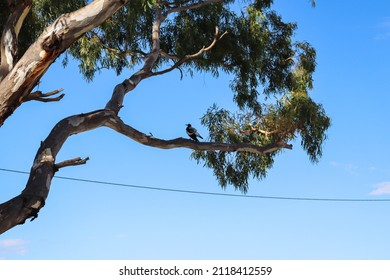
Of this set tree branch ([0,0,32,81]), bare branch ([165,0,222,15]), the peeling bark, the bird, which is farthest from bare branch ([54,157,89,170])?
bare branch ([165,0,222,15])

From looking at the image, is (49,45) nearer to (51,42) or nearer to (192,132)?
(51,42)

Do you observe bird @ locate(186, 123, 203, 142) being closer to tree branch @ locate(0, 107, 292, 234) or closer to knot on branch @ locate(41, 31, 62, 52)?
tree branch @ locate(0, 107, 292, 234)

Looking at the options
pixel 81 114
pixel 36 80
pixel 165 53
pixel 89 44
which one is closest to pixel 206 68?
pixel 165 53

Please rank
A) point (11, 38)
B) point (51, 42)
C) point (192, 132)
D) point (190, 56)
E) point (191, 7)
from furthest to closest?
point (191, 7)
point (190, 56)
point (192, 132)
point (11, 38)
point (51, 42)

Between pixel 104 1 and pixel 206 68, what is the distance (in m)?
5.50

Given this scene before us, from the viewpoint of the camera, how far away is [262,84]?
11625 millimetres

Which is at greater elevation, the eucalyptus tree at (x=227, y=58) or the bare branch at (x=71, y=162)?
the eucalyptus tree at (x=227, y=58)

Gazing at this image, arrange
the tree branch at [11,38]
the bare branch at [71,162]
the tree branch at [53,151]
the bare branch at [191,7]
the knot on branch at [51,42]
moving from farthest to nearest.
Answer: the bare branch at [191,7] < the bare branch at [71,162] < the tree branch at [11,38] < the tree branch at [53,151] < the knot on branch at [51,42]

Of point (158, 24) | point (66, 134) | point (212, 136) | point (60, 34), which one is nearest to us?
point (60, 34)

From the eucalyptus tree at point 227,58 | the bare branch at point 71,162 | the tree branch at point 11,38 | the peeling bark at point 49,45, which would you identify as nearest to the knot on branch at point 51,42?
the peeling bark at point 49,45

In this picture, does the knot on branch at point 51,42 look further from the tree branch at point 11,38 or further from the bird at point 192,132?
the bird at point 192,132

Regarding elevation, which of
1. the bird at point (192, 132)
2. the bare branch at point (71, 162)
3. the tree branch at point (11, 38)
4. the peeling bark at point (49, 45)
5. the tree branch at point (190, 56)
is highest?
the tree branch at point (190, 56)

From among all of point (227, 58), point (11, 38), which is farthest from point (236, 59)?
point (11, 38)

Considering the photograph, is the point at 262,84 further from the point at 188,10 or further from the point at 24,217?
the point at 24,217
